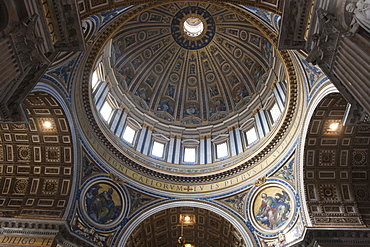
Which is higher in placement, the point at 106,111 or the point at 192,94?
the point at 192,94

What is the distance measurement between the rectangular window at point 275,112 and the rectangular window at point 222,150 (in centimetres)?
446

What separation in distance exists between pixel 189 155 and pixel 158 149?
2.53m

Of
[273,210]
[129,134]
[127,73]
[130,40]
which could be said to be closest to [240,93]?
[127,73]

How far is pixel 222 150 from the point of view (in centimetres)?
2389

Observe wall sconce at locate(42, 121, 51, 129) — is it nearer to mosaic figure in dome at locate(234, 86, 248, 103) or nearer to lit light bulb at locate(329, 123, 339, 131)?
lit light bulb at locate(329, 123, 339, 131)

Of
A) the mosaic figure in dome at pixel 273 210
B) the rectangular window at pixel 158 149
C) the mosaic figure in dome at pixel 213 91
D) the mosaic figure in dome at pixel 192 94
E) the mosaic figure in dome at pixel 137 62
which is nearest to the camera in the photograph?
the mosaic figure in dome at pixel 273 210

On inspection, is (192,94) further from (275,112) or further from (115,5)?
(115,5)

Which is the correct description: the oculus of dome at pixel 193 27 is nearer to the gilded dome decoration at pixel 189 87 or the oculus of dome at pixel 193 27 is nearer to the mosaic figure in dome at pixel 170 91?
the gilded dome decoration at pixel 189 87

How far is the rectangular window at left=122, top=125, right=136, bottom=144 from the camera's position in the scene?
2280 centimetres

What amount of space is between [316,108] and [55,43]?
1215cm

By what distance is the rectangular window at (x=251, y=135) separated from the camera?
22.4 m

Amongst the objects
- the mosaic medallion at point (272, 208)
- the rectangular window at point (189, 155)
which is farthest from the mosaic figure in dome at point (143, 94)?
the mosaic medallion at point (272, 208)

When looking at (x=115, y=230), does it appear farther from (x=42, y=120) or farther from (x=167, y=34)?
(x=167, y=34)

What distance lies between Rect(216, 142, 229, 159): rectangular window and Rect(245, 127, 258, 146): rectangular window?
78.0 inches
